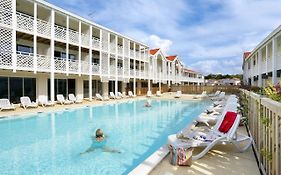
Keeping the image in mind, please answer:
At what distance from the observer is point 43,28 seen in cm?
1762

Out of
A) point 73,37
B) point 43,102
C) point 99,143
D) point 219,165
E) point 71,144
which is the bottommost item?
point 71,144

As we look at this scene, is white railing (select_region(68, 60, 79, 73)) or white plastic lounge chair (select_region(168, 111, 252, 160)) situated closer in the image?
white plastic lounge chair (select_region(168, 111, 252, 160))

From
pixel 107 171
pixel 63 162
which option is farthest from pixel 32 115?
pixel 107 171

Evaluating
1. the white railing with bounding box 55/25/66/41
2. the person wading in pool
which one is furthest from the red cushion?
the white railing with bounding box 55/25/66/41

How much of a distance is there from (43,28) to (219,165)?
17.7 meters

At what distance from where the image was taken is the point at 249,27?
21672 millimetres

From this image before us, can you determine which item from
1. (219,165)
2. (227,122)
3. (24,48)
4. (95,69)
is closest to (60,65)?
(24,48)

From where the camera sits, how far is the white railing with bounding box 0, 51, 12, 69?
14.3 meters

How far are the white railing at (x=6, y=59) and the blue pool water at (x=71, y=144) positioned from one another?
4469 mm

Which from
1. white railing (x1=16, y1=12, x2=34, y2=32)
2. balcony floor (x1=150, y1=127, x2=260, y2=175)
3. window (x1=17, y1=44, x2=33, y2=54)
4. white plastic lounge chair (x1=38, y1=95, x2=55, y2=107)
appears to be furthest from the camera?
window (x1=17, y1=44, x2=33, y2=54)

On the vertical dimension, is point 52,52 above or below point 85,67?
above

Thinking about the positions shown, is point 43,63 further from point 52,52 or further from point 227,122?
point 227,122

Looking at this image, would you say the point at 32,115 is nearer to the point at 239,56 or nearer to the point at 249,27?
the point at 249,27

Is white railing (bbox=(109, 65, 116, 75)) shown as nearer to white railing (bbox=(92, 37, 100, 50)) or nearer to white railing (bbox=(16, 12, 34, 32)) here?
white railing (bbox=(92, 37, 100, 50))
